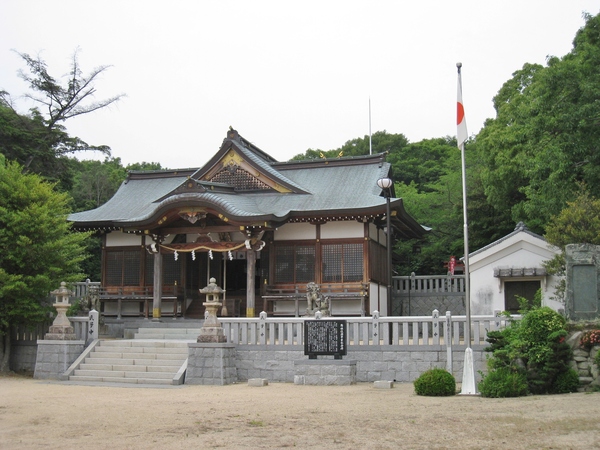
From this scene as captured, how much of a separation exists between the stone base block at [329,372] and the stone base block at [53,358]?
712 centimetres

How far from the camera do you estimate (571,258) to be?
1449 centimetres

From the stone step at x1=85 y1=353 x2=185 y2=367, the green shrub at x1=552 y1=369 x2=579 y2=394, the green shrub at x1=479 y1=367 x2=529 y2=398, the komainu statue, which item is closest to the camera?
the green shrub at x1=479 y1=367 x2=529 y2=398

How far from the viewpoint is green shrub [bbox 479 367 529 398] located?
1288 centimetres

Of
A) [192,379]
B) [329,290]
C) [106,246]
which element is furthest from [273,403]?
[106,246]

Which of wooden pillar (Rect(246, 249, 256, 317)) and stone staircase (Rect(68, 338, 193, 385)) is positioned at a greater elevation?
wooden pillar (Rect(246, 249, 256, 317))

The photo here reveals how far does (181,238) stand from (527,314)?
50.3ft

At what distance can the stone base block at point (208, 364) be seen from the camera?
1725 cm

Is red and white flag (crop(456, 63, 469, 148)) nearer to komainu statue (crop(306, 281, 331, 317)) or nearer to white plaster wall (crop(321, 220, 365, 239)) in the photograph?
komainu statue (crop(306, 281, 331, 317))

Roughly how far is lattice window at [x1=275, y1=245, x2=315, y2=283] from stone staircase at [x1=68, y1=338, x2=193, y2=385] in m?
6.26

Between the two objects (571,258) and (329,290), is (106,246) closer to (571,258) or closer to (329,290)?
(329,290)

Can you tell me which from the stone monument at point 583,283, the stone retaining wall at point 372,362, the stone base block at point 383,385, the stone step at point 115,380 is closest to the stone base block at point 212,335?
the stone retaining wall at point 372,362

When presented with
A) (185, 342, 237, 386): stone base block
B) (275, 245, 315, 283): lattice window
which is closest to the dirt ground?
(185, 342, 237, 386): stone base block

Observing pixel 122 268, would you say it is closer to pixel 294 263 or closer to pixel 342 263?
pixel 294 263

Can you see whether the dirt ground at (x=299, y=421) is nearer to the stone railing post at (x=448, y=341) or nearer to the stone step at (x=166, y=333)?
the stone railing post at (x=448, y=341)
